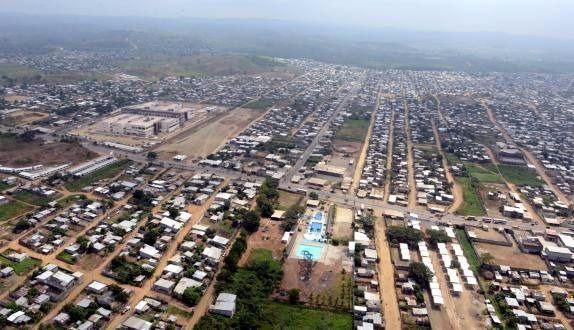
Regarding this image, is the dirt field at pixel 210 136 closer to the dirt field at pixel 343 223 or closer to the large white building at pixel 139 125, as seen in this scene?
the large white building at pixel 139 125

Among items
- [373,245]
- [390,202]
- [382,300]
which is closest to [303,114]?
[390,202]

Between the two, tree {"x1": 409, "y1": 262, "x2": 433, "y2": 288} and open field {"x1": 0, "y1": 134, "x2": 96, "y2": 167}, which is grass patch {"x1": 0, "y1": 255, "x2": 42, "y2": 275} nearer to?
open field {"x1": 0, "y1": 134, "x2": 96, "y2": 167}

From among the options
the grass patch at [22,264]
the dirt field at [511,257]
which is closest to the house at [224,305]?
the grass patch at [22,264]

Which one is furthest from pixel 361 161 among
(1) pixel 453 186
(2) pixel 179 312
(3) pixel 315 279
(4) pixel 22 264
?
(4) pixel 22 264

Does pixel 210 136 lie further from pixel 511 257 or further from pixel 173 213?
pixel 511 257

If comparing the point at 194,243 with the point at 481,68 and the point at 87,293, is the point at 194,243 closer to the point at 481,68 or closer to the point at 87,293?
the point at 87,293

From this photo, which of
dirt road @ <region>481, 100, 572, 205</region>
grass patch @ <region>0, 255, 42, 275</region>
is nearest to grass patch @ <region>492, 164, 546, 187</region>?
dirt road @ <region>481, 100, 572, 205</region>
